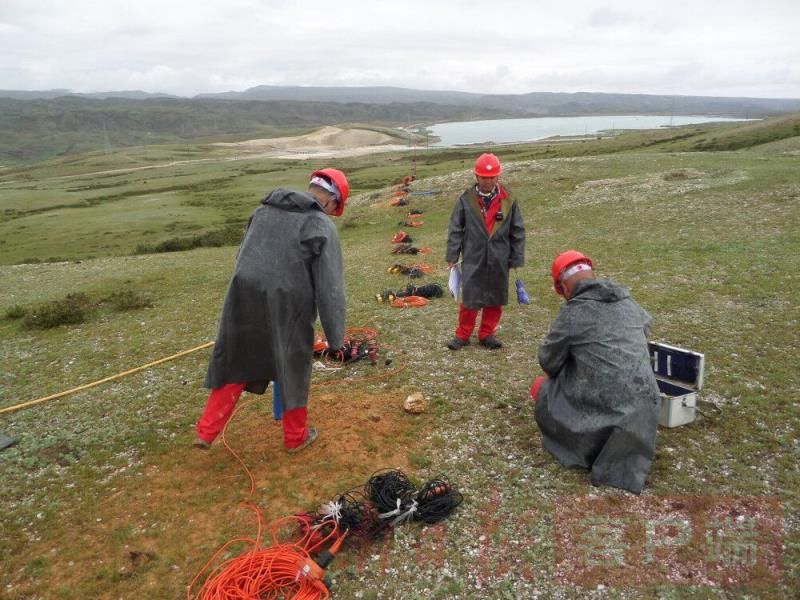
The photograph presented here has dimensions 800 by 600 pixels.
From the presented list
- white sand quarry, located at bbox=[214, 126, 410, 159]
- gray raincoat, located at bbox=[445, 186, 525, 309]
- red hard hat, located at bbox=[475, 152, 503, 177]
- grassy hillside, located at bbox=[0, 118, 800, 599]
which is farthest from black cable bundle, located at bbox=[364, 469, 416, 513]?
white sand quarry, located at bbox=[214, 126, 410, 159]

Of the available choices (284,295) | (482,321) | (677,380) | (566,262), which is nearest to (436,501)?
(284,295)

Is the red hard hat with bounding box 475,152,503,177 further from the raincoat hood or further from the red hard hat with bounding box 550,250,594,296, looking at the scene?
the raincoat hood

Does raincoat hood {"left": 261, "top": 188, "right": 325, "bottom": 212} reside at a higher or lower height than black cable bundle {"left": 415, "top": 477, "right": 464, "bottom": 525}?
higher

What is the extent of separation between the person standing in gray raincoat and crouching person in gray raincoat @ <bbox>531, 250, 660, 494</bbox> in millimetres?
2815

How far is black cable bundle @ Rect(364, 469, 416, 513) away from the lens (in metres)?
4.91

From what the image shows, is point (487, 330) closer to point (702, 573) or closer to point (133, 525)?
point (702, 573)

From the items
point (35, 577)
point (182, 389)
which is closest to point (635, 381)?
point (35, 577)

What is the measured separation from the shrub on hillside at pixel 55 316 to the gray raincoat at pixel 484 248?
29.4 ft

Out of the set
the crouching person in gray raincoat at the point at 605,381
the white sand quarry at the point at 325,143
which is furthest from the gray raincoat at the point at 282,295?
the white sand quarry at the point at 325,143

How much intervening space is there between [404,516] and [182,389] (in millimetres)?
4801

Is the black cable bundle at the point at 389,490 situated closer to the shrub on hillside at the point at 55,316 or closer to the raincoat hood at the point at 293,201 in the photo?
the raincoat hood at the point at 293,201

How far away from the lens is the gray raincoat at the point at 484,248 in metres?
8.13

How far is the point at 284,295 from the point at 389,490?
6.97 ft

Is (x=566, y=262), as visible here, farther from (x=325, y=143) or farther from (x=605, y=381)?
(x=325, y=143)
